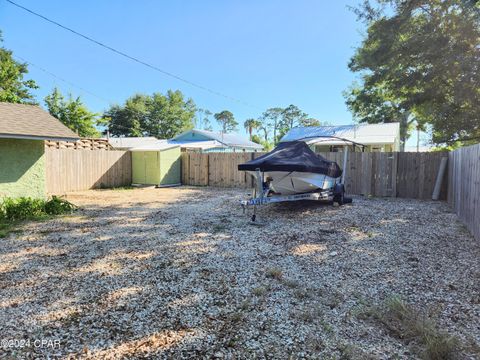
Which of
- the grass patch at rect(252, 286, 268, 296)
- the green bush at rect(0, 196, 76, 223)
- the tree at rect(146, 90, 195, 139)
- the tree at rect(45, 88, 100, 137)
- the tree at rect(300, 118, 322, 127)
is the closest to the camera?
the grass patch at rect(252, 286, 268, 296)

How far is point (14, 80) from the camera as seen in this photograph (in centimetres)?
2181

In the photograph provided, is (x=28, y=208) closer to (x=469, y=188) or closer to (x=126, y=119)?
(x=469, y=188)

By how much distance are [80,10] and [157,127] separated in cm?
3580

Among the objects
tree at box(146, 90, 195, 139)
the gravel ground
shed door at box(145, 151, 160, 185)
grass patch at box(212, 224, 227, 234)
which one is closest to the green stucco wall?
the gravel ground

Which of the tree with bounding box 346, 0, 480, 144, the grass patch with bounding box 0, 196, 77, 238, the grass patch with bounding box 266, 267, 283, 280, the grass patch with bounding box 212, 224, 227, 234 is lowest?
the grass patch with bounding box 266, 267, 283, 280

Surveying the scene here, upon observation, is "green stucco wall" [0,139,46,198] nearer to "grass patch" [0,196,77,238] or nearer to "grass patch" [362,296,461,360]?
"grass patch" [0,196,77,238]

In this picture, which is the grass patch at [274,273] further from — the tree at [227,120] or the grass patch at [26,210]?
the tree at [227,120]

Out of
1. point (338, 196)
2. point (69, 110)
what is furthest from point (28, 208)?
point (69, 110)

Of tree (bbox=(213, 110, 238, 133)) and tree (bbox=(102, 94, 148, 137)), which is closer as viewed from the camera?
tree (bbox=(102, 94, 148, 137))

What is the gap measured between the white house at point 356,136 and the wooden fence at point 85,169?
9.88m

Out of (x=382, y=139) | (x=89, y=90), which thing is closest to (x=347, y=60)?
(x=382, y=139)

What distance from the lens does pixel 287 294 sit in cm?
334

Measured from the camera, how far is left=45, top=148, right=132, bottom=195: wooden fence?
1209cm

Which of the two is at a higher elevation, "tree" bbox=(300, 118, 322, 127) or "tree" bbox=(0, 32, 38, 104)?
"tree" bbox=(300, 118, 322, 127)
